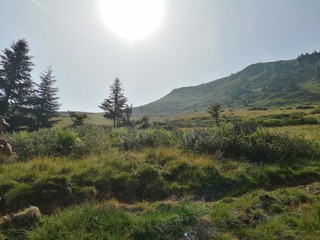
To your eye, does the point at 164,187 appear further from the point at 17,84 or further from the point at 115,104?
the point at 115,104

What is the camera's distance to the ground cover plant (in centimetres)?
590

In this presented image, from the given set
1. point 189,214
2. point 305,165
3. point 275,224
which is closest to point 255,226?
point 275,224

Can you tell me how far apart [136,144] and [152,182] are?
169 inches

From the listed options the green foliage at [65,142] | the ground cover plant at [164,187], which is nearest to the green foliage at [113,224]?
the ground cover plant at [164,187]

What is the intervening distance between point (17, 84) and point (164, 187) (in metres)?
33.7

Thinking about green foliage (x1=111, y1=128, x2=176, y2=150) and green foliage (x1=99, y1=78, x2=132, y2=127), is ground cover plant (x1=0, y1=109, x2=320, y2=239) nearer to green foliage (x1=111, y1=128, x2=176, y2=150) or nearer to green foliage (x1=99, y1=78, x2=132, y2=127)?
green foliage (x1=111, y1=128, x2=176, y2=150)

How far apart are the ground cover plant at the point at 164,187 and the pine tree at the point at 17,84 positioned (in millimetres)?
26008

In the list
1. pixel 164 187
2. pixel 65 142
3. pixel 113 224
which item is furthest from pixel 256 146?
pixel 113 224

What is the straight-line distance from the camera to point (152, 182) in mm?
8945

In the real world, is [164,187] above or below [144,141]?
below

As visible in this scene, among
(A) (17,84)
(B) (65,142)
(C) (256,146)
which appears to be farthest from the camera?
(A) (17,84)

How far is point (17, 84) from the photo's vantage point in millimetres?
36406

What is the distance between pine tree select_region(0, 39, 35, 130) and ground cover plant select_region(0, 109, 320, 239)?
26008 mm

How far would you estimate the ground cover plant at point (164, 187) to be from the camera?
19.4ft
